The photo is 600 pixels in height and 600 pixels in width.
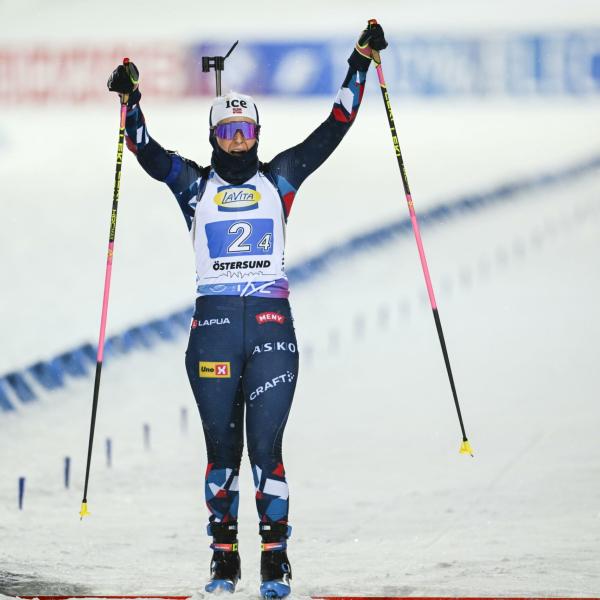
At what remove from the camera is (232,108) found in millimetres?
5238

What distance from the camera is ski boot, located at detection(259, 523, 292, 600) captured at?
486 centimetres

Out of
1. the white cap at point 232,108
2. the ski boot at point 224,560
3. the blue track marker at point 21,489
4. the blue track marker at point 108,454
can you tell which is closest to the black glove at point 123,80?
the white cap at point 232,108

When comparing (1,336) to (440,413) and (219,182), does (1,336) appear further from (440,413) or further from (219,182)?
(219,182)

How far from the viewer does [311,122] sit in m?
29.8

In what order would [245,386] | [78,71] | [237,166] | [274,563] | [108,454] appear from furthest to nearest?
1. [78,71]
2. [108,454]
3. [237,166]
4. [245,386]
5. [274,563]

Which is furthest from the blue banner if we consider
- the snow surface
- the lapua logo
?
the lapua logo

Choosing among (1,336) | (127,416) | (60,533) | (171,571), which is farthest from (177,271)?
(171,571)

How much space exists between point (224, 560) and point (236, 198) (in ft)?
4.52

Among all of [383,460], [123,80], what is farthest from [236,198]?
[383,460]

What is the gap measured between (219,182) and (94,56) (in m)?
26.5

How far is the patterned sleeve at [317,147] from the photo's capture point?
5281 mm

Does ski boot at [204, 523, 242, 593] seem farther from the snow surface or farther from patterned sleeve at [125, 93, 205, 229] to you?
patterned sleeve at [125, 93, 205, 229]

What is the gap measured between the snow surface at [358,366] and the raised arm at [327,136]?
1.61 m

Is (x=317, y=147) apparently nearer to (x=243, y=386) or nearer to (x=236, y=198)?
(x=236, y=198)
